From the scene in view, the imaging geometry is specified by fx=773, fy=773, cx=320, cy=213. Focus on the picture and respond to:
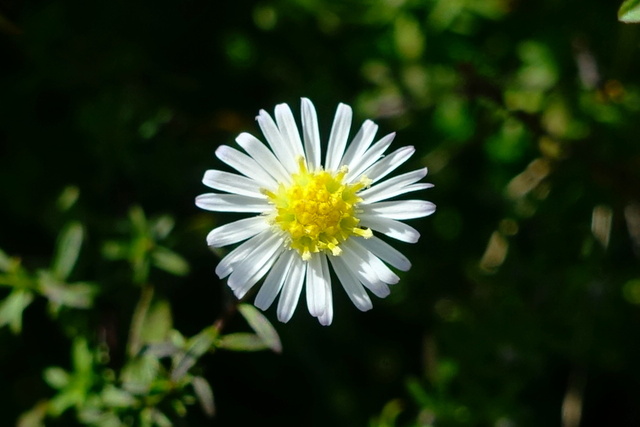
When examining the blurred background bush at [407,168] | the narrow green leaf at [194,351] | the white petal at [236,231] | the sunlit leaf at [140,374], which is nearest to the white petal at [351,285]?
the white petal at [236,231]

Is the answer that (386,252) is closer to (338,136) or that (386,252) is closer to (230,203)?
(338,136)

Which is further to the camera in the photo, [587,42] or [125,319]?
[587,42]

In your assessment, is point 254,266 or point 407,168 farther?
point 407,168

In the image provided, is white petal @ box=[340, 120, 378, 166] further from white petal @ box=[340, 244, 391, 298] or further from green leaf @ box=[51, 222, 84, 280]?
green leaf @ box=[51, 222, 84, 280]

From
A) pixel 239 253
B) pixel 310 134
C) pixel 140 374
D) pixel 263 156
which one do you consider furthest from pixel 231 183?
pixel 140 374

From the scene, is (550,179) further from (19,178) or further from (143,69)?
(19,178)

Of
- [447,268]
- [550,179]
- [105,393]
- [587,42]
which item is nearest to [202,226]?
[105,393]

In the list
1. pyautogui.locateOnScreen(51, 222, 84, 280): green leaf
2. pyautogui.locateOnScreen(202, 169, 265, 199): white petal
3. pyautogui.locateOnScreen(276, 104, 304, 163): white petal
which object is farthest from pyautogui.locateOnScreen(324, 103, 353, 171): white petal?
pyautogui.locateOnScreen(51, 222, 84, 280): green leaf
